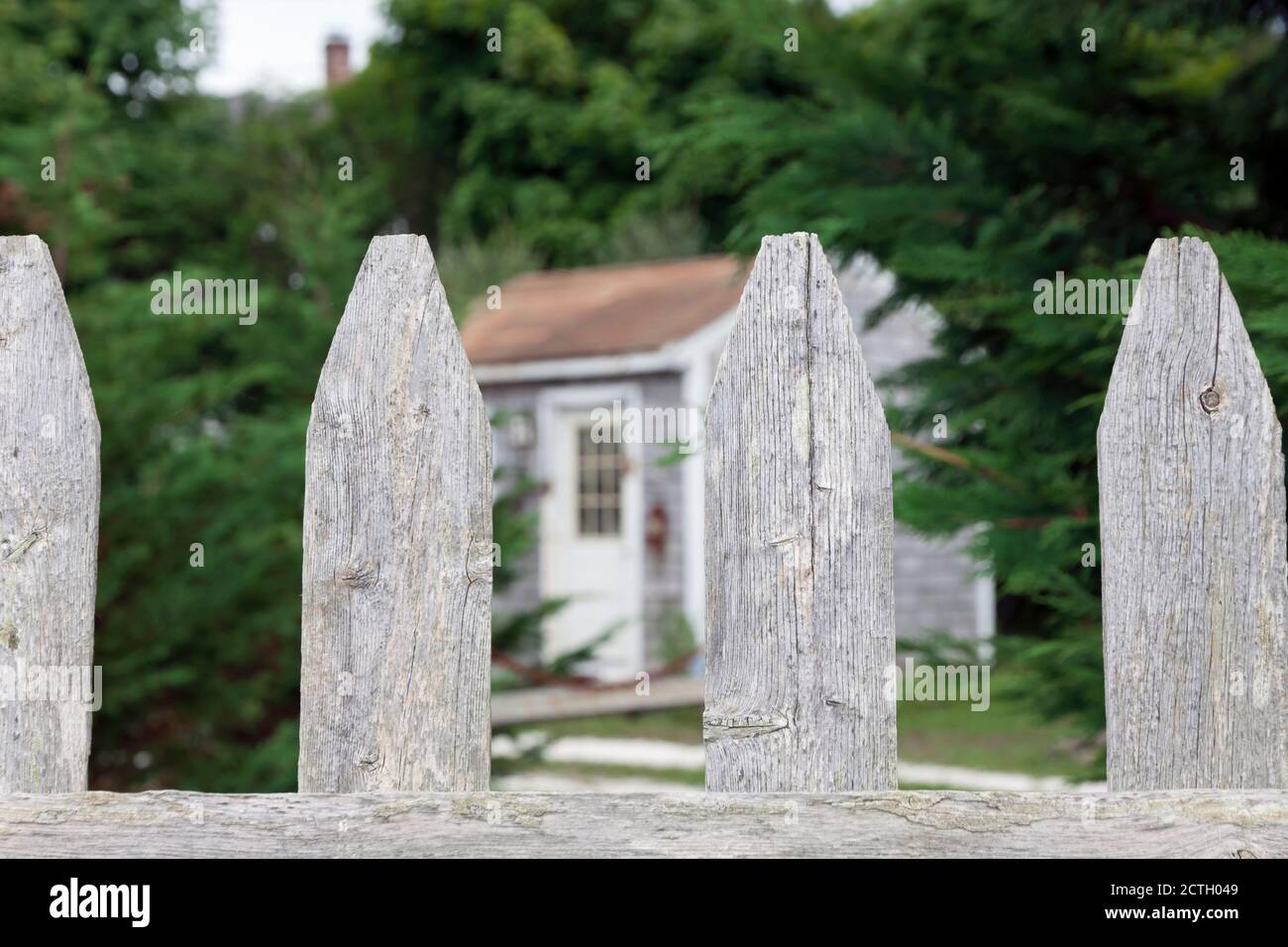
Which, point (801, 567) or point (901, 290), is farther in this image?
point (901, 290)

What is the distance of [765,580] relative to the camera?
6.39 feet

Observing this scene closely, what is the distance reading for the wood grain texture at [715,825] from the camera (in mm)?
1816

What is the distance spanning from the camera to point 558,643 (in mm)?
14320

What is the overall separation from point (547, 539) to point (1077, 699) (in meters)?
11.3

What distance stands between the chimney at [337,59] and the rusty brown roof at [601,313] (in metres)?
18.7

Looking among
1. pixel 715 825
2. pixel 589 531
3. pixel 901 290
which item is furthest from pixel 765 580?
pixel 589 531

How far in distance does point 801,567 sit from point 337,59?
3458cm

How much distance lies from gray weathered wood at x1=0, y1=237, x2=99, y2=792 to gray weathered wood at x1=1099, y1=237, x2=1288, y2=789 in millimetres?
1506

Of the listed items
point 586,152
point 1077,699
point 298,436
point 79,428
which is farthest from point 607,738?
point 586,152

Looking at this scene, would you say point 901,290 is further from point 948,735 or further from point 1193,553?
point 948,735

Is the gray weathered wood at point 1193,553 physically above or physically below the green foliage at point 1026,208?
below

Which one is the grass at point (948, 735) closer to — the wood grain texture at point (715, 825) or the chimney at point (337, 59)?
the wood grain texture at point (715, 825)

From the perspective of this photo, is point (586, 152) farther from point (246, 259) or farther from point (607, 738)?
point (607, 738)

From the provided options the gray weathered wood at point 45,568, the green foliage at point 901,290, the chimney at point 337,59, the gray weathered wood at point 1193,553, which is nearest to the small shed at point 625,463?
the green foliage at point 901,290
